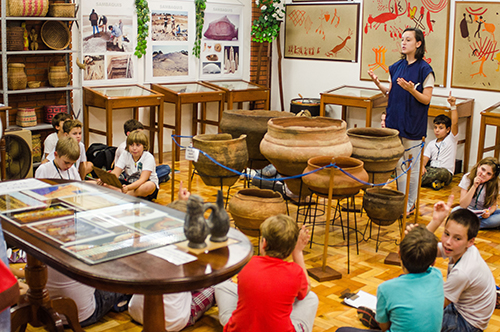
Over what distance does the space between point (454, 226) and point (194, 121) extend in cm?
600

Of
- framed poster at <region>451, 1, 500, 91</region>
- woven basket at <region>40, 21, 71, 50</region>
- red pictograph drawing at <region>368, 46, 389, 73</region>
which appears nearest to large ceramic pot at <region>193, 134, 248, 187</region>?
woven basket at <region>40, 21, 71, 50</region>

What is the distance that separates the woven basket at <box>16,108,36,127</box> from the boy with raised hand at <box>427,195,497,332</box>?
5.10 meters

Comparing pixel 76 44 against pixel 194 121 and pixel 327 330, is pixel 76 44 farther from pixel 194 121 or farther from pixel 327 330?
pixel 327 330

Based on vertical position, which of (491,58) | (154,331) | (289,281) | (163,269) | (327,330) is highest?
(491,58)

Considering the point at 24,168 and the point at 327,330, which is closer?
the point at 327,330

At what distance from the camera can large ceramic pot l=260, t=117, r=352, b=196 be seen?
14.9ft

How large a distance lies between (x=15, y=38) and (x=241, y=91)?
3196 millimetres

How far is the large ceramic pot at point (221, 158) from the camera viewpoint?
4698 mm

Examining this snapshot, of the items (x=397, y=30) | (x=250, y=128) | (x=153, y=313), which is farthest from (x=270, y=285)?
(x=397, y=30)

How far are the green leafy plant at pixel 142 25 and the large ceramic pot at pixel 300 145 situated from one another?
12.5 feet

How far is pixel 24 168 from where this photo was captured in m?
6.19

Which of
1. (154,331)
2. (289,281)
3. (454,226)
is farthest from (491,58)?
(154,331)

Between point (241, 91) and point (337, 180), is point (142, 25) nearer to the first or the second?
point (241, 91)

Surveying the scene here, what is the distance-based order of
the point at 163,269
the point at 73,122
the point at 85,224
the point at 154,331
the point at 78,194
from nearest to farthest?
the point at 163,269
the point at 154,331
the point at 85,224
the point at 78,194
the point at 73,122
